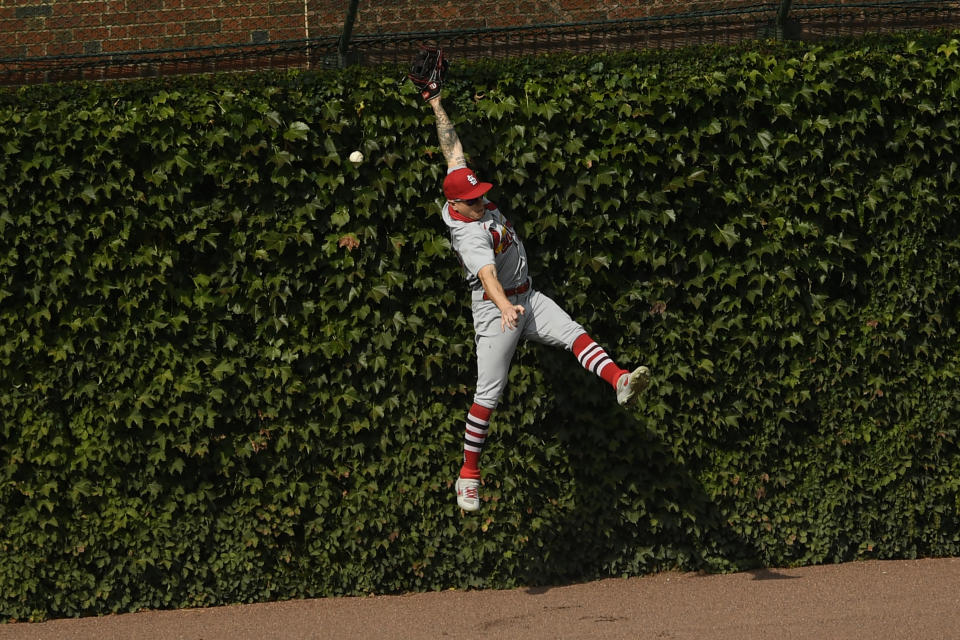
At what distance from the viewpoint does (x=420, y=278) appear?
568 cm

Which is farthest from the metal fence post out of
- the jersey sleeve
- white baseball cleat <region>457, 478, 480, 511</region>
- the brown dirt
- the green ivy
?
the brown dirt

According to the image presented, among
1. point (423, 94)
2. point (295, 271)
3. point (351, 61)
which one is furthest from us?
point (351, 61)

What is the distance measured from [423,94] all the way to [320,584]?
2753mm

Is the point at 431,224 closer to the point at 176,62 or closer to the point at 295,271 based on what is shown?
the point at 295,271

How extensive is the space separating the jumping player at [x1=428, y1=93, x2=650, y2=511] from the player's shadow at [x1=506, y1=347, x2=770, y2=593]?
429mm

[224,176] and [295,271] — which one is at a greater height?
[224,176]

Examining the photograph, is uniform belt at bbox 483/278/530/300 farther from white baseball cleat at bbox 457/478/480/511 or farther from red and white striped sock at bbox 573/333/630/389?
white baseball cleat at bbox 457/478/480/511

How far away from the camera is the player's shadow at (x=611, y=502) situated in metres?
5.86

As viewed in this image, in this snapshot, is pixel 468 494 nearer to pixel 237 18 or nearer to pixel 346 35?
pixel 346 35

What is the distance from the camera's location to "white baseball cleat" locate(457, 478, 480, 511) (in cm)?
533

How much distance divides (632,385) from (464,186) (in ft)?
4.14

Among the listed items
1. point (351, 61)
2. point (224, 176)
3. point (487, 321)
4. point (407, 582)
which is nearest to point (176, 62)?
point (351, 61)

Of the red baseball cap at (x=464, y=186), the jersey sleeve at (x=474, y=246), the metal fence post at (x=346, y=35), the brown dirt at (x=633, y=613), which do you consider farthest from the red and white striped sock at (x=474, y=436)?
the metal fence post at (x=346, y=35)

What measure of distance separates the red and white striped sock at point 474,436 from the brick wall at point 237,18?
11.1 ft
